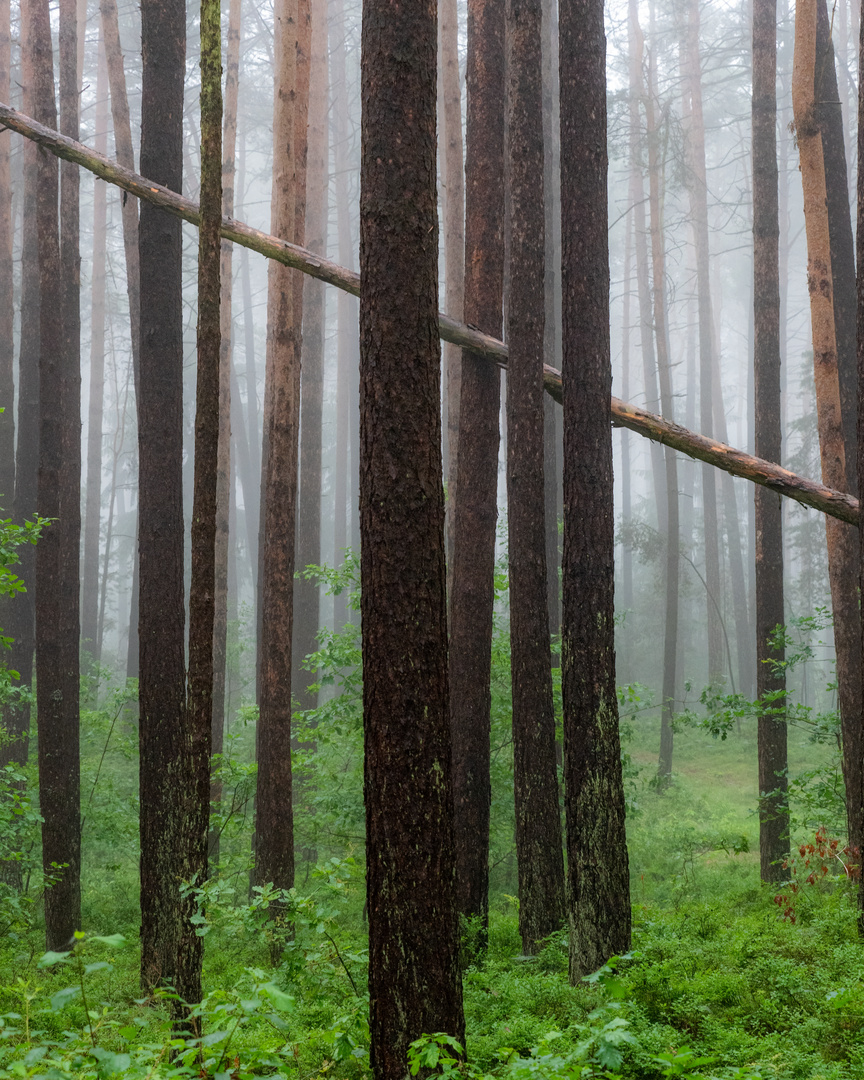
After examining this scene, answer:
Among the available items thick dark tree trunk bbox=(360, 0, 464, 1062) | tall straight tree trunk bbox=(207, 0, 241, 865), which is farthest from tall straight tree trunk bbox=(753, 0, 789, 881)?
tall straight tree trunk bbox=(207, 0, 241, 865)

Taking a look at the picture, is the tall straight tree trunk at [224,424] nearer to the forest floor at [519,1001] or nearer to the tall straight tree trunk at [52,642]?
the tall straight tree trunk at [52,642]

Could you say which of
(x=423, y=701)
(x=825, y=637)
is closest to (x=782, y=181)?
(x=825, y=637)

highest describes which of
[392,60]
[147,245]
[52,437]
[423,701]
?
[147,245]

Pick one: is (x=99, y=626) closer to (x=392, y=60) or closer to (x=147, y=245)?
(x=147, y=245)

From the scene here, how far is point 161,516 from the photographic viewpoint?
7.64 metres

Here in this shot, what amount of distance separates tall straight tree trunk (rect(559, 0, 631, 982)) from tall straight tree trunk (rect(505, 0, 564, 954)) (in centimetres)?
108

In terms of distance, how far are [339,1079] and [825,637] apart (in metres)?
49.4

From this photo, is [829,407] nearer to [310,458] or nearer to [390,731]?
[390,731]

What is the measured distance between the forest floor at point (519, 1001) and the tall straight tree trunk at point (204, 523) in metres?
0.36

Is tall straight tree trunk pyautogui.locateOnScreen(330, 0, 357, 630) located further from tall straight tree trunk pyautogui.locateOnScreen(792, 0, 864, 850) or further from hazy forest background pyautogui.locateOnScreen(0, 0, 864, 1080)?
tall straight tree trunk pyautogui.locateOnScreen(792, 0, 864, 850)

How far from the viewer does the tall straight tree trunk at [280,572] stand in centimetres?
872

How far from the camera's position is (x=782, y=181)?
110ft

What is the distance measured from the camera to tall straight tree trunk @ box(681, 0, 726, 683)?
24.8 metres

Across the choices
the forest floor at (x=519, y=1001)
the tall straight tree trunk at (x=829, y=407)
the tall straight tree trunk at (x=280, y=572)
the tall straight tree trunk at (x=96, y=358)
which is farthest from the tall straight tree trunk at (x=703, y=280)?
the tall straight tree trunk at (x=280, y=572)
